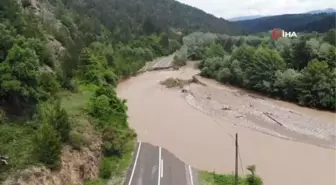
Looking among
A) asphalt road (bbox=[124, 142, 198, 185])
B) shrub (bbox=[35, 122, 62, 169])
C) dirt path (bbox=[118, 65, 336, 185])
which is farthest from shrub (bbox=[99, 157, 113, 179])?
dirt path (bbox=[118, 65, 336, 185])

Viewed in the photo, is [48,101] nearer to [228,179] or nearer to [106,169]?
[106,169]

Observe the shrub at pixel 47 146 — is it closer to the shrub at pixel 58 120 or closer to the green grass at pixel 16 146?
the green grass at pixel 16 146

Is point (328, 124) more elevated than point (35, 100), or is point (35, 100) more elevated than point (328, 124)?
point (35, 100)

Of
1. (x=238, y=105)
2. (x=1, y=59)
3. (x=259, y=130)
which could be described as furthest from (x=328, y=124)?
(x=1, y=59)

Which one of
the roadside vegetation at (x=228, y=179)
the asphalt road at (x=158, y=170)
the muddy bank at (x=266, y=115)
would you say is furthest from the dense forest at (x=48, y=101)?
the muddy bank at (x=266, y=115)

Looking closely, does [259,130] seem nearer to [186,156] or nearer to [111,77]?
[186,156]

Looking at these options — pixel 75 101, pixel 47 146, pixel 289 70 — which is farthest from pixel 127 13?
pixel 47 146
